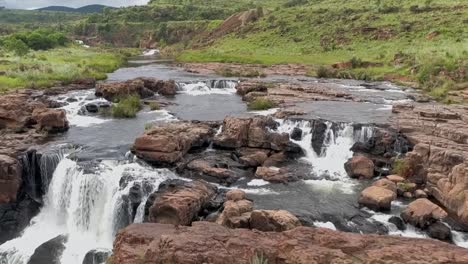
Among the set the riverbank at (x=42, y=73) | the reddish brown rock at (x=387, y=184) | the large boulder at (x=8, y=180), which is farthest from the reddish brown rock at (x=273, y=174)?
the riverbank at (x=42, y=73)

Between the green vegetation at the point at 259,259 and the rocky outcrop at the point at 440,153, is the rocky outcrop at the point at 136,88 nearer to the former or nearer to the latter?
the rocky outcrop at the point at 440,153

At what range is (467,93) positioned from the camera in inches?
1282

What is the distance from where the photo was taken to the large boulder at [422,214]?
56.5 feet

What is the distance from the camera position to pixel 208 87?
40781 mm

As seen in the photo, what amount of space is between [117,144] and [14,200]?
17.7ft

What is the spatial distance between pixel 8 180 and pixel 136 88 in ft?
→ 52.3

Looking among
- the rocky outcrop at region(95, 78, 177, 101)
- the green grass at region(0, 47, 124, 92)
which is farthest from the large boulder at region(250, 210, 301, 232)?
the green grass at region(0, 47, 124, 92)

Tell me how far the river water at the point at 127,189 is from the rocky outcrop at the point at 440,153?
1.56m

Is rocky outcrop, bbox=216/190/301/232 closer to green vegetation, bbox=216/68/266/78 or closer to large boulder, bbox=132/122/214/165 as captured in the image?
large boulder, bbox=132/122/214/165

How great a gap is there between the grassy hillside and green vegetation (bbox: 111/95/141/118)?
65.0 ft

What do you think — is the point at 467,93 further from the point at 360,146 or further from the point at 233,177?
the point at 233,177

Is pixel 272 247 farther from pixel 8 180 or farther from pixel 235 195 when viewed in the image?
pixel 8 180

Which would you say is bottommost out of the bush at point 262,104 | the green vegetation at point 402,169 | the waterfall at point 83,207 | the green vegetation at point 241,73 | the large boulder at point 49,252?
the large boulder at point 49,252

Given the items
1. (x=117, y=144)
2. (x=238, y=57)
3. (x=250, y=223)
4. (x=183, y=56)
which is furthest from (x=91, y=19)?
(x=250, y=223)
